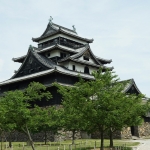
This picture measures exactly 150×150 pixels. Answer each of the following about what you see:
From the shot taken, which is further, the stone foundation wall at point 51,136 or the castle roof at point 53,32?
the castle roof at point 53,32

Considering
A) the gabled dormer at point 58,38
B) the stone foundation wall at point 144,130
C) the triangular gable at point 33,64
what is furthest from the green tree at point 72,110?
the gabled dormer at point 58,38

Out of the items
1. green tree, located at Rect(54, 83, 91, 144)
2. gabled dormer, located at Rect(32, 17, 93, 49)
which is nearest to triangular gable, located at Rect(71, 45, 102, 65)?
gabled dormer, located at Rect(32, 17, 93, 49)

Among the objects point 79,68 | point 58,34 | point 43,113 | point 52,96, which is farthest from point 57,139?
point 58,34

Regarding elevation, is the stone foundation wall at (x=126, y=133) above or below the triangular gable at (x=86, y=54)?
below

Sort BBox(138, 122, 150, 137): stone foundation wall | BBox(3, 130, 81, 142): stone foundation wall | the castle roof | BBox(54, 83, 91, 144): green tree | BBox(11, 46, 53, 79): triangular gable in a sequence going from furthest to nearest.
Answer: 1. the castle roof
2. BBox(11, 46, 53, 79): triangular gable
3. BBox(138, 122, 150, 137): stone foundation wall
4. BBox(3, 130, 81, 142): stone foundation wall
5. BBox(54, 83, 91, 144): green tree

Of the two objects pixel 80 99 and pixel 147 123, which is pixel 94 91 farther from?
pixel 147 123

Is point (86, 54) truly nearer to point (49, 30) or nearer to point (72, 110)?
point (49, 30)

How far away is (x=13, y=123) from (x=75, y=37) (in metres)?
35.8

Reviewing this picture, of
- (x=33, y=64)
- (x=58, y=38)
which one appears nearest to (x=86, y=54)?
(x=58, y=38)

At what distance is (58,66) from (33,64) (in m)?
4.53

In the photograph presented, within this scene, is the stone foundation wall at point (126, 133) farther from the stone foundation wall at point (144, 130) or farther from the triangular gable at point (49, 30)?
the triangular gable at point (49, 30)

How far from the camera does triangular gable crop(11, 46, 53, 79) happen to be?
42.2 meters

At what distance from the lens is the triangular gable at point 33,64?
139ft

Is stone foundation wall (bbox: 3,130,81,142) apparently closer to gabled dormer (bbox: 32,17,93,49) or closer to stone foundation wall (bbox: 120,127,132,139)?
stone foundation wall (bbox: 120,127,132,139)
